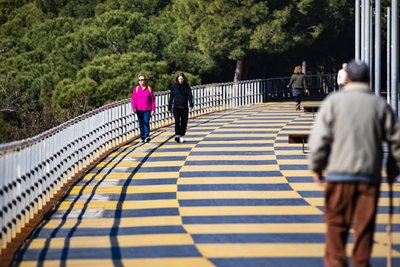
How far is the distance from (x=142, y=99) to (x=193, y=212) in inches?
491

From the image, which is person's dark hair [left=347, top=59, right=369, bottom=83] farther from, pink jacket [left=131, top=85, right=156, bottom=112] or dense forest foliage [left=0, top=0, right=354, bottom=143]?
dense forest foliage [left=0, top=0, right=354, bottom=143]

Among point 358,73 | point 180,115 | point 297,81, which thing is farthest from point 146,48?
point 358,73

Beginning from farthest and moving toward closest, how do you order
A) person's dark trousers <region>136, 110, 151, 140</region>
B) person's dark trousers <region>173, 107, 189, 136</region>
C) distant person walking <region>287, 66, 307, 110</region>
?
distant person walking <region>287, 66, 307, 110</region> → person's dark trousers <region>136, 110, 151, 140</region> → person's dark trousers <region>173, 107, 189, 136</region>

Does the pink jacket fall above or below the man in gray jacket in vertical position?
below

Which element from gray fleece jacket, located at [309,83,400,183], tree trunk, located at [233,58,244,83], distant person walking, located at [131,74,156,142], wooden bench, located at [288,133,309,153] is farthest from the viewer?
tree trunk, located at [233,58,244,83]

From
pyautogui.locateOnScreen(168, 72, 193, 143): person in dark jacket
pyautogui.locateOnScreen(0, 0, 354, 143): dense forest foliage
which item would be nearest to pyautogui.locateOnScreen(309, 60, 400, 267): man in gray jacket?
pyautogui.locateOnScreen(168, 72, 193, 143): person in dark jacket

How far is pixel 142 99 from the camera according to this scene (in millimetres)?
30938

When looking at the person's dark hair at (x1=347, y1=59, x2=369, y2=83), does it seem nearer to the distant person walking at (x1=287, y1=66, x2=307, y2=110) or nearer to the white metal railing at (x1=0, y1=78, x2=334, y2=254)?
the white metal railing at (x1=0, y1=78, x2=334, y2=254)

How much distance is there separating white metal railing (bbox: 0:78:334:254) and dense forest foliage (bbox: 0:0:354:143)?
56.9 feet

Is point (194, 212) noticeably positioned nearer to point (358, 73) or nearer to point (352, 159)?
point (358, 73)

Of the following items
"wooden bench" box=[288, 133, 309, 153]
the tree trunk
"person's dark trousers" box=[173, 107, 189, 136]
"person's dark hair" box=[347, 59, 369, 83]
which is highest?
"person's dark hair" box=[347, 59, 369, 83]

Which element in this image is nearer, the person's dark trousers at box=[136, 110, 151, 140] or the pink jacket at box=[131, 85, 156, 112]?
the pink jacket at box=[131, 85, 156, 112]

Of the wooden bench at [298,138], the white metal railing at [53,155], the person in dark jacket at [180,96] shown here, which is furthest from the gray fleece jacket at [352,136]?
the person in dark jacket at [180,96]

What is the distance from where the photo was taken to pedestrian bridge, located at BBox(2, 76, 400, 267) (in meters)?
14.6
